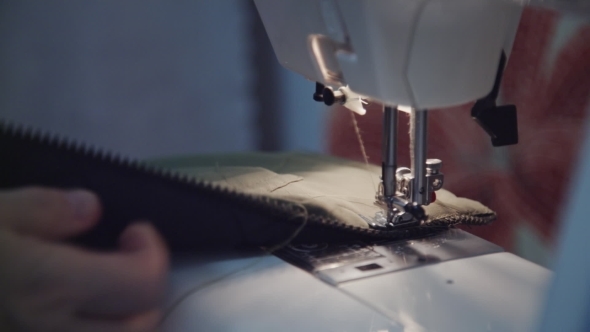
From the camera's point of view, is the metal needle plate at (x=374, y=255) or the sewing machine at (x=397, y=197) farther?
the metal needle plate at (x=374, y=255)

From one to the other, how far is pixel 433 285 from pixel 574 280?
342 millimetres

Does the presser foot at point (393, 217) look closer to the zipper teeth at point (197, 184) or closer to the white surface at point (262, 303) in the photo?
the zipper teeth at point (197, 184)

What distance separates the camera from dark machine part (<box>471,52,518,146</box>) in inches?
25.4

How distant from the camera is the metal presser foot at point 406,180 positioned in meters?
0.69

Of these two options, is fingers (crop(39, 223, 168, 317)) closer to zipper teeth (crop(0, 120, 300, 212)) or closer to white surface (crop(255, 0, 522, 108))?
zipper teeth (crop(0, 120, 300, 212))

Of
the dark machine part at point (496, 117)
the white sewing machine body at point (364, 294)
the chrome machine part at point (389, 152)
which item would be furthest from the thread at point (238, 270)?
the dark machine part at point (496, 117)

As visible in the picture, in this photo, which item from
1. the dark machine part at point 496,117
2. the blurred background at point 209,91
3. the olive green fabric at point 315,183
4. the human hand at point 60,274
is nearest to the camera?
the human hand at point 60,274

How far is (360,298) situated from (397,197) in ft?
0.52

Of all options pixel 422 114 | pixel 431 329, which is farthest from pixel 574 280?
pixel 422 114

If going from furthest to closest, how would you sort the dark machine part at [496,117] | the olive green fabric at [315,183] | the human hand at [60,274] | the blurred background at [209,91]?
the blurred background at [209,91], the olive green fabric at [315,183], the dark machine part at [496,117], the human hand at [60,274]

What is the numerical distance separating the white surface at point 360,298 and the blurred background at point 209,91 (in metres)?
0.23

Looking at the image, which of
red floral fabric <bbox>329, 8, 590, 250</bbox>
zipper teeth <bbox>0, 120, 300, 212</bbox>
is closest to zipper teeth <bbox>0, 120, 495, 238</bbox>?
zipper teeth <bbox>0, 120, 300, 212</bbox>

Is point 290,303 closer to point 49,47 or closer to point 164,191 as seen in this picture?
point 164,191

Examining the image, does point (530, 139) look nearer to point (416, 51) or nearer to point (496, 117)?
point (496, 117)
